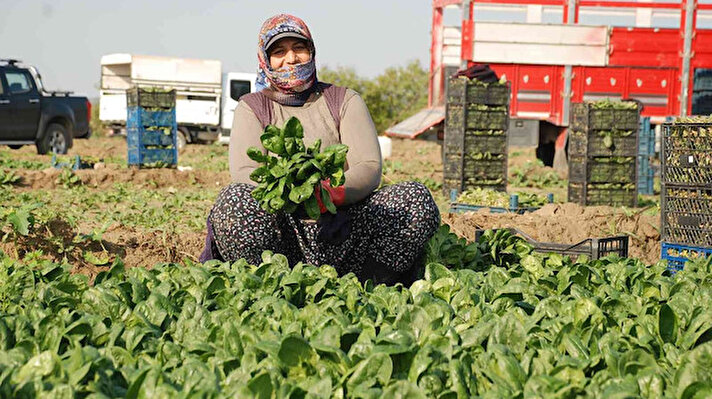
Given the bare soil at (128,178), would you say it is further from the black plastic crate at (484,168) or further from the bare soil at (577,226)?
the bare soil at (577,226)

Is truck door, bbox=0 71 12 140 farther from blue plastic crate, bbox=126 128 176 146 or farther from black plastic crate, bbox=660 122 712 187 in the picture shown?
black plastic crate, bbox=660 122 712 187

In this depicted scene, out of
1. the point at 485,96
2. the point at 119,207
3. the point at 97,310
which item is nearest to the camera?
the point at 97,310

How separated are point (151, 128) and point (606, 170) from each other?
829 cm

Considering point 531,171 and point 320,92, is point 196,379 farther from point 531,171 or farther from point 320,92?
point 531,171

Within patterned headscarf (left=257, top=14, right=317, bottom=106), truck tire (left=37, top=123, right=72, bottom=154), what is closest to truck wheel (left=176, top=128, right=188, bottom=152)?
truck tire (left=37, top=123, right=72, bottom=154)

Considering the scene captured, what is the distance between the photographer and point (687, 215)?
5727mm

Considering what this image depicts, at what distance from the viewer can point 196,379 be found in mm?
2361

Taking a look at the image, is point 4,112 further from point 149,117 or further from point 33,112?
point 149,117

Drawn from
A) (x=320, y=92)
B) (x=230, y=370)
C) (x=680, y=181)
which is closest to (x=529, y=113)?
(x=680, y=181)

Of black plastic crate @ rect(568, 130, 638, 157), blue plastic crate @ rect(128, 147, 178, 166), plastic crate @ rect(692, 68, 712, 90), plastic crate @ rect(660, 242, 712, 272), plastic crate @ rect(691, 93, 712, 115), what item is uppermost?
plastic crate @ rect(692, 68, 712, 90)

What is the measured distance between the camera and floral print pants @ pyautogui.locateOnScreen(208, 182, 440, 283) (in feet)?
14.2

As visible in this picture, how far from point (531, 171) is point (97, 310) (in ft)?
46.1

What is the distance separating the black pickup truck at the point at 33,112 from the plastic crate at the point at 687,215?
49.5 feet

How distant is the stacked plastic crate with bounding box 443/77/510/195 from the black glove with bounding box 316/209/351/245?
8.42 metres
